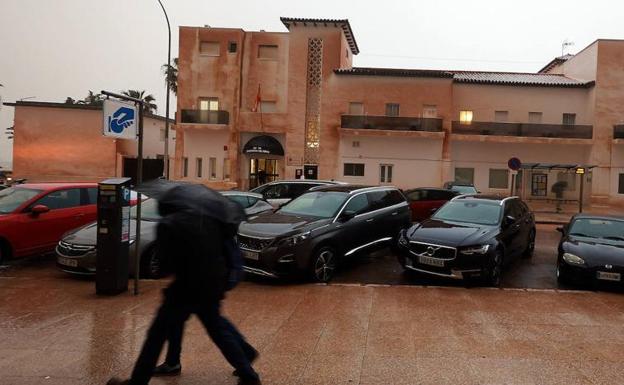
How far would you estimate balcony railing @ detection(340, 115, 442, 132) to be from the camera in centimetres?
3186

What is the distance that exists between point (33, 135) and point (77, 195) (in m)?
28.0

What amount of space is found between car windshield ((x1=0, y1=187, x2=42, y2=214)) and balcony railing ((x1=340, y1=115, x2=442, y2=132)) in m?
23.1

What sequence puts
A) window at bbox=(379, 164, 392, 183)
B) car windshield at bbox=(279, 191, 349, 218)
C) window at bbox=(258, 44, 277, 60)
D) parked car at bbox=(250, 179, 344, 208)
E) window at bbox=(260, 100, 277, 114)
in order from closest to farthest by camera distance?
car windshield at bbox=(279, 191, 349, 218)
parked car at bbox=(250, 179, 344, 208)
window at bbox=(379, 164, 392, 183)
window at bbox=(258, 44, 277, 60)
window at bbox=(260, 100, 277, 114)

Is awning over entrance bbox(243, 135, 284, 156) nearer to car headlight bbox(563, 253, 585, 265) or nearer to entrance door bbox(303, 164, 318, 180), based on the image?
entrance door bbox(303, 164, 318, 180)

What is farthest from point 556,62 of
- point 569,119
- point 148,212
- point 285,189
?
point 148,212

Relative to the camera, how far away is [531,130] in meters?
32.0

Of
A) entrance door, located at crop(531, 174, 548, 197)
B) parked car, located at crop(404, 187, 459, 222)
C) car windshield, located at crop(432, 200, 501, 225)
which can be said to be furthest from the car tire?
entrance door, located at crop(531, 174, 548, 197)

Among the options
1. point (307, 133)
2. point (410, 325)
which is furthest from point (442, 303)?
point (307, 133)

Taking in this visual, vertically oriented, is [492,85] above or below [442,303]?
above

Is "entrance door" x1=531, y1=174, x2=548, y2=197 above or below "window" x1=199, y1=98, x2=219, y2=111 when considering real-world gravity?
below

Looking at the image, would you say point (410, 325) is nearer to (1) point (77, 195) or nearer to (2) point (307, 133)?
(1) point (77, 195)

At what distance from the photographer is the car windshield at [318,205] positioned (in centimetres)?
980

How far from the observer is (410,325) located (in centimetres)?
646

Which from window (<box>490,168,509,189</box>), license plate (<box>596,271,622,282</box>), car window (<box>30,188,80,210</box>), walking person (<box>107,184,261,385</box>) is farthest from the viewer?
window (<box>490,168,509,189</box>)
